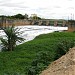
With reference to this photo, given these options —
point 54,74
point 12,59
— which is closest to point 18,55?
point 12,59

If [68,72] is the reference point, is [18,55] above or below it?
below

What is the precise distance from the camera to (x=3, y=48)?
16078mm

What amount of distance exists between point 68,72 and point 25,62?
21.6ft

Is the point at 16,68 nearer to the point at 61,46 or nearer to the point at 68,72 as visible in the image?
the point at 61,46

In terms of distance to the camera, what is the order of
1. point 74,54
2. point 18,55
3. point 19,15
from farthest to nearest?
A: point 19,15 → point 18,55 → point 74,54

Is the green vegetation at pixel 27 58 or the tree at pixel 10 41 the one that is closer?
the green vegetation at pixel 27 58

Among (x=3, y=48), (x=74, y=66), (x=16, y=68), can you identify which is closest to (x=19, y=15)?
(x=3, y=48)

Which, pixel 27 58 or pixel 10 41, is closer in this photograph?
pixel 27 58

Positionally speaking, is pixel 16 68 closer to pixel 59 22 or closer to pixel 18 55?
pixel 18 55

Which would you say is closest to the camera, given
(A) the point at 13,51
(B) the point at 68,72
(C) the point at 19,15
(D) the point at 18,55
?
(B) the point at 68,72

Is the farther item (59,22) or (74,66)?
(59,22)

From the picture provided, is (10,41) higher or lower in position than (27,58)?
higher

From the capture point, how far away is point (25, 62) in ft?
A: 40.0

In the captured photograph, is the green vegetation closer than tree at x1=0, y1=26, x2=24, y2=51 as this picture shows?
Yes
